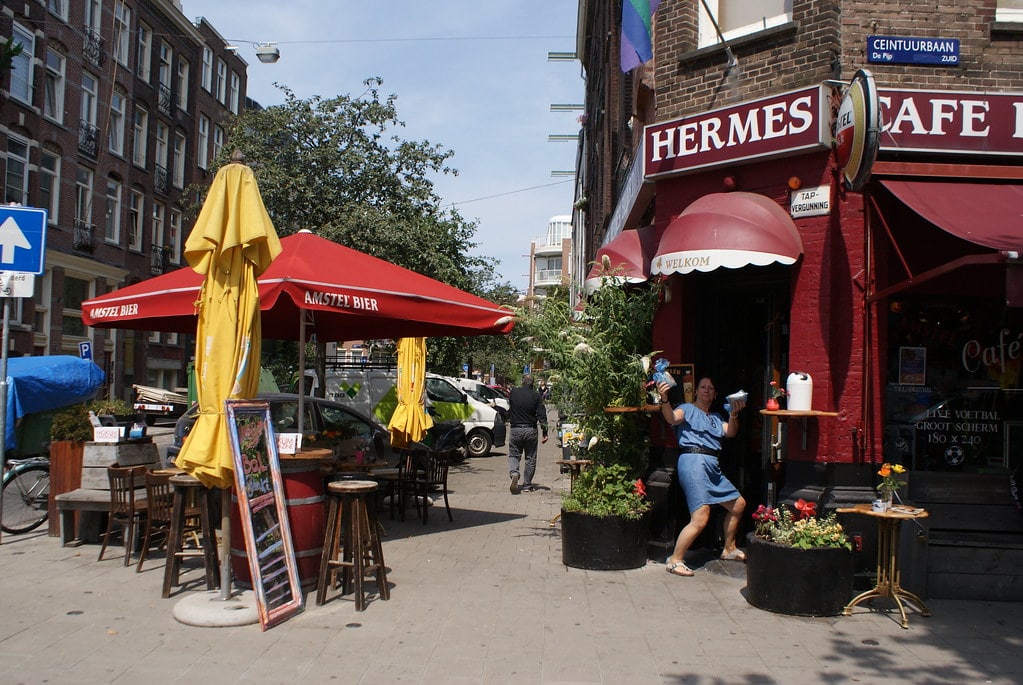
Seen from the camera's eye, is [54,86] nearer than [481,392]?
No

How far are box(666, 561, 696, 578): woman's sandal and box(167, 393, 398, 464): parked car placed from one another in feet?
12.4

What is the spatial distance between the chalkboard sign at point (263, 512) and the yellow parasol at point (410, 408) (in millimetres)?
4918

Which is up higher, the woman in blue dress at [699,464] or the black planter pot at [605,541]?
the woman in blue dress at [699,464]

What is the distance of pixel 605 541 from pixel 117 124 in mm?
30593

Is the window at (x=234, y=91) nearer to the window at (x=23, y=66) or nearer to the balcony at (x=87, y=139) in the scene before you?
the balcony at (x=87, y=139)

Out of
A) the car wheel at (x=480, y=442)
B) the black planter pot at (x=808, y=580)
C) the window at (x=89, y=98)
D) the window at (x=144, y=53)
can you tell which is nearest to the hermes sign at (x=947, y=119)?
the black planter pot at (x=808, y=580)

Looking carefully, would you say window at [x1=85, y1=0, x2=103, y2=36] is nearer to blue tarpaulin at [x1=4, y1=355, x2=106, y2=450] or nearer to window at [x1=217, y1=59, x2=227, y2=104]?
window at [x1=217, y1=59, x2=227, y2=104]

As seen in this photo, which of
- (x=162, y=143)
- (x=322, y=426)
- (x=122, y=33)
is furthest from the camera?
(x=162, y=143)

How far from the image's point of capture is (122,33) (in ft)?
103

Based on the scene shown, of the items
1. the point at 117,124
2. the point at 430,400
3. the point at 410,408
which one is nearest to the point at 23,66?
the point at 117,124

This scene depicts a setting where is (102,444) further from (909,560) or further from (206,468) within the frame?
(909,560)

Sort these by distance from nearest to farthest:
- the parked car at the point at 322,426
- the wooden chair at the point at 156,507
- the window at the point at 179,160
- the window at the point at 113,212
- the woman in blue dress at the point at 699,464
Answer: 1. the wooden chair at the point at 156,507
2. the woman in blue dress at the point at 699,464
3. the parked car at the point at 322,426
4. the window at the point at 113,212
5. the window at the point at 179,160

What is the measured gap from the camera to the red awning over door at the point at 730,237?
6914mm

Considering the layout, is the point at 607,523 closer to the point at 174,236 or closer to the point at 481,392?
the point at 481,392
